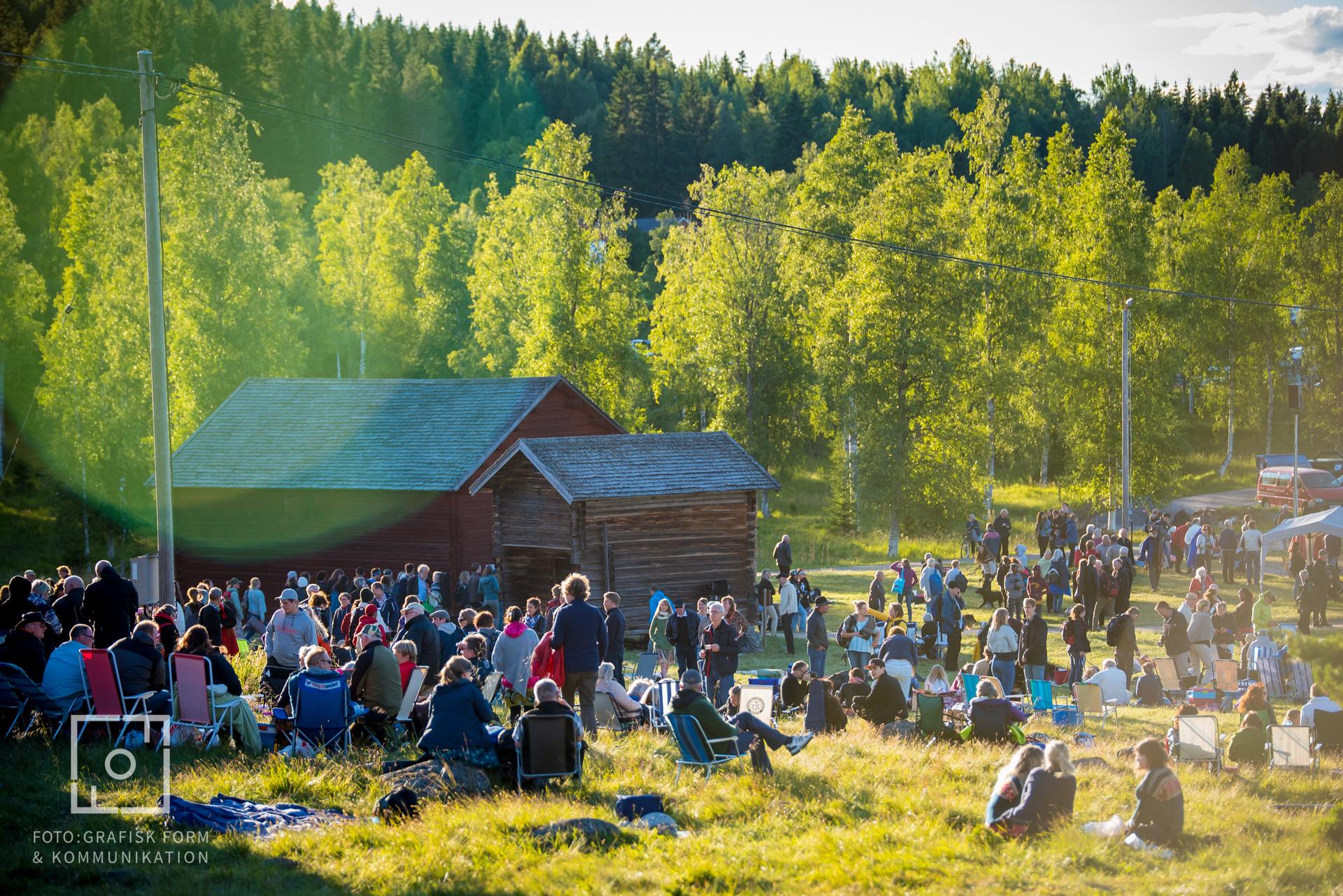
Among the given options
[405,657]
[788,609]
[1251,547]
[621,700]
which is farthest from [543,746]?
[1251,547]

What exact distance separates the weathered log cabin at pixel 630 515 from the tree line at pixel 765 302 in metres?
8.69

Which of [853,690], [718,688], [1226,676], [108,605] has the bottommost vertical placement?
[1226,676]

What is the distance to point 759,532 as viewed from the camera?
1759 inches

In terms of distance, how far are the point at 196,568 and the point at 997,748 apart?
27.1m

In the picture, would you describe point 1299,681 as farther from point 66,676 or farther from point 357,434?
point 357,434

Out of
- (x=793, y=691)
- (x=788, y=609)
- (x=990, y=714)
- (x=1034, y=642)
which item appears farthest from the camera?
(x=788, y=609)

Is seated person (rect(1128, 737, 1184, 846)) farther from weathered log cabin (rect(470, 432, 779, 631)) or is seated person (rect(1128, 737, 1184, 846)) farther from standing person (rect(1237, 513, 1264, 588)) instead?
standing person (rect(1237, 513, 1264, 588))

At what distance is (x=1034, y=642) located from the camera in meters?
18.1

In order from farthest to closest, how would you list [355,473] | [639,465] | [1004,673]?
[355,473] → [639,465] → [1004,673]

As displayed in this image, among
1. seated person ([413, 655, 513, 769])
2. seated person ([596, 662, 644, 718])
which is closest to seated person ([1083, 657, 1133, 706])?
seated person ([596, 662, 644, 718])

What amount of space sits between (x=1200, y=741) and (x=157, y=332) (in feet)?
46.0

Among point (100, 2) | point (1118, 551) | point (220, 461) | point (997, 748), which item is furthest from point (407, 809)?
point (100, 2)

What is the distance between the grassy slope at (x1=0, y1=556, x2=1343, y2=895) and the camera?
8469mm

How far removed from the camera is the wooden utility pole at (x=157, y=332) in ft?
52.4
